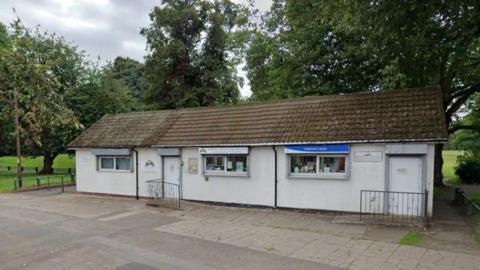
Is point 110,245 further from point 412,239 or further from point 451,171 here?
point 451,171

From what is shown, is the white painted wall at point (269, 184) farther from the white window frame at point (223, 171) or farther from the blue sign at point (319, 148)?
the blue sign at point (319, 148)

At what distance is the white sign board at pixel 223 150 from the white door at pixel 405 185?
5.23m

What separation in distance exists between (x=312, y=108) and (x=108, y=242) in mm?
8889

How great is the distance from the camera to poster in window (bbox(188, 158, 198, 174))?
14.4 m

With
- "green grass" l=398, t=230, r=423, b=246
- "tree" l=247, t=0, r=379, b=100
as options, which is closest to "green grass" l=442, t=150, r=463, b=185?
"tree" l=247, t=0, r=379, b=100

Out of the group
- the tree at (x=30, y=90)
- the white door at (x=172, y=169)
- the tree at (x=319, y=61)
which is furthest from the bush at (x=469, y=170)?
the tree at (x=30, y=90)

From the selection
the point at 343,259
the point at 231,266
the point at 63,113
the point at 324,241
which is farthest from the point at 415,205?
the point at 63,113

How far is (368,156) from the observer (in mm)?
11102

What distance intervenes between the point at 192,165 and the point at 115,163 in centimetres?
476

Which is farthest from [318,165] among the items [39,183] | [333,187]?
[39,183]

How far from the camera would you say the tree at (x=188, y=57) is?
30844mm

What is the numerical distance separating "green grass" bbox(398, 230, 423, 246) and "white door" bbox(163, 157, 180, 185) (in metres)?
9.38

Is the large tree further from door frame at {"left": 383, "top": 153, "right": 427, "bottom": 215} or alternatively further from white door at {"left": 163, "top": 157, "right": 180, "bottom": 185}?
white door at {"left": 163, "top": 157, "right": 180, "bottom": 185}

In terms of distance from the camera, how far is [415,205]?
34.2 ft
